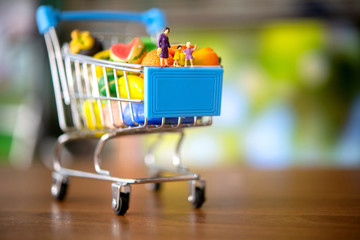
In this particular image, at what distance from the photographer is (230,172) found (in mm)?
2240

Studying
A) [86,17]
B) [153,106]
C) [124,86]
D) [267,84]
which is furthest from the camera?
[267,84]

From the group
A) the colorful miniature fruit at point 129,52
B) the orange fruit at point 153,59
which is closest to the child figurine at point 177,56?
the orange fruit at point 153,59

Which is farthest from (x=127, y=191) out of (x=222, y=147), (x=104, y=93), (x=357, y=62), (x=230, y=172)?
(x=357, y=62)

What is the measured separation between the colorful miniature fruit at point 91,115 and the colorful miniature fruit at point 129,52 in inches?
6.6

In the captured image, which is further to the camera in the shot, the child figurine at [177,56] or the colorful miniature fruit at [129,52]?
the colorful miniature fruit at [129,52]

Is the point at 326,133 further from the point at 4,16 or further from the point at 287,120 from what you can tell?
the point at 4,16

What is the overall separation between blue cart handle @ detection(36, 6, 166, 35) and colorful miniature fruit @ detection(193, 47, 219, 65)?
0.43 m

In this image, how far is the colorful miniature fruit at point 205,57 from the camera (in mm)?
1248

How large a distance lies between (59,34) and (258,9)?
124 centimetres

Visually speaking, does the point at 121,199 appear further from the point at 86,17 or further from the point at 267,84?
the point at 267,84

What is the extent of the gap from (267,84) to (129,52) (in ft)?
6.29

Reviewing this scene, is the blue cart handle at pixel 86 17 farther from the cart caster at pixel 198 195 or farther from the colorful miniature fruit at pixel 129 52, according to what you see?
the cart caster at pixel 198 195

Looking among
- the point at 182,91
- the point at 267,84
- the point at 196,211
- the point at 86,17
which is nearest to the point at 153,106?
the point at 182,91

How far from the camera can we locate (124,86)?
4.21 ft
